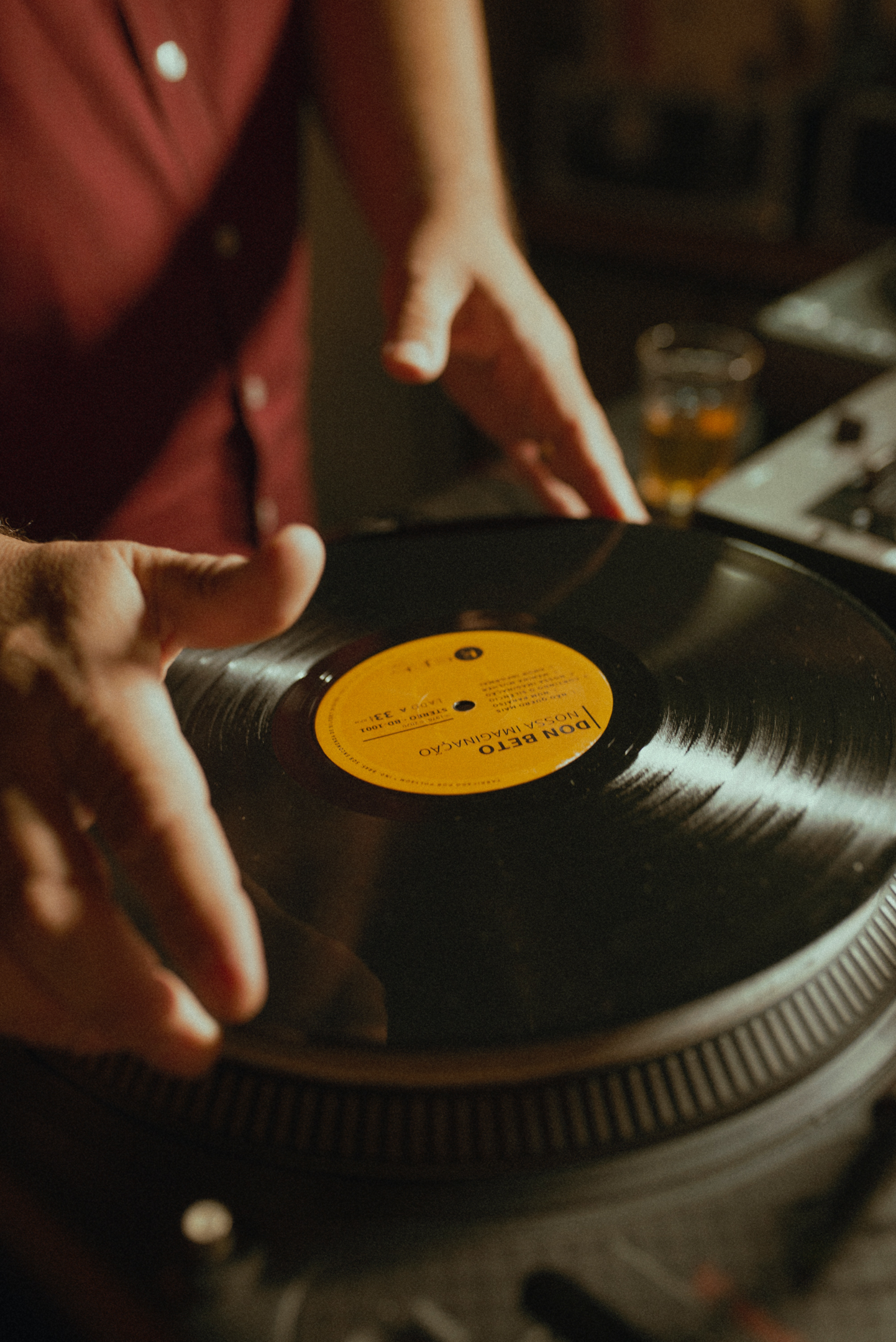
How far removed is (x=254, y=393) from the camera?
111 centimetres

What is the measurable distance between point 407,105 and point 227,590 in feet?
2.49

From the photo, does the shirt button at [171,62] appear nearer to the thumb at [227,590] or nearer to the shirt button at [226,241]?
the shirt button at [226,241]

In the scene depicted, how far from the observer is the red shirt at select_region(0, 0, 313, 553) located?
2.95 feet

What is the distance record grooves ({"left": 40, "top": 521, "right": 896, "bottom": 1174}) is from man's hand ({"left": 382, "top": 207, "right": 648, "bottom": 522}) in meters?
0.16

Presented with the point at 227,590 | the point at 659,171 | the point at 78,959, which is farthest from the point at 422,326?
the point at 659,171

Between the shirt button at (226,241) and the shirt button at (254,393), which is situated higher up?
the shirt button at (226,241)

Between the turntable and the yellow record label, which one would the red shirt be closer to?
the yellow record label

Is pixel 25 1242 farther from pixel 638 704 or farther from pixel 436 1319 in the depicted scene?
pixel 638 704

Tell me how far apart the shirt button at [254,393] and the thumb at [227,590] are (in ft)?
2.23

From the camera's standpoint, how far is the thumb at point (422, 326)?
69 centimetres

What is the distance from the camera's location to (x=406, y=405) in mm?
Answer: 3055

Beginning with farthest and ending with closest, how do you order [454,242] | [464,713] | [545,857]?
[454,242], [464,713], [545,857]

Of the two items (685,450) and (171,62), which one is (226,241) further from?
(685,450)

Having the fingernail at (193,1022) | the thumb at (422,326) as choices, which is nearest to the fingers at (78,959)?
the fingernail at (193,1022)
